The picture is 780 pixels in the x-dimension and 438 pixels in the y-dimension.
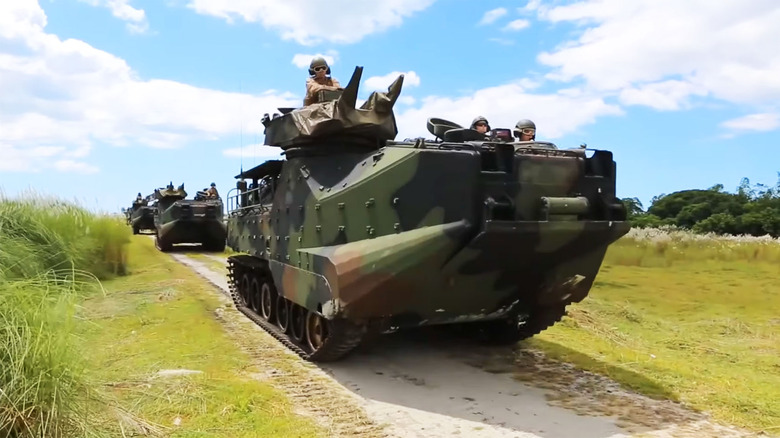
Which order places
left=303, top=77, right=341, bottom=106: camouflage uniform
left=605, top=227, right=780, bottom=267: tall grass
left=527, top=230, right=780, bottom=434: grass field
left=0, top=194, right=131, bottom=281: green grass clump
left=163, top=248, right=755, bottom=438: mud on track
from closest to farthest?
left=163, top=248, right=755, bottom=438: mud on track
left=527, top=230, right=780, bottom=434: grass field
left=0, top=194, right=131, bottom=281: green grass clump
left=303, top=77, right=341, bottom=106: camouflage uniform
left=605, top=227, right=780, bottom=267: tall grass

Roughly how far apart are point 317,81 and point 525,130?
8.35ft

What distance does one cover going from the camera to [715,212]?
128 feet

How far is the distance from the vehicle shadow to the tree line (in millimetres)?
24158

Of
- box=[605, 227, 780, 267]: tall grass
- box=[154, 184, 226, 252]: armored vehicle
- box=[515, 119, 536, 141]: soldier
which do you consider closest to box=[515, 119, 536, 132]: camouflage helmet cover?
box=[515, 119, 536, 141]: soldier

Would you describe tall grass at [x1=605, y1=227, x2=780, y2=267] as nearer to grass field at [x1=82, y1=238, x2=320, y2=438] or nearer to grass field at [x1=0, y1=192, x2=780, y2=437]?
grass field at [x1=0, y1=192, x2=780, y2=437]

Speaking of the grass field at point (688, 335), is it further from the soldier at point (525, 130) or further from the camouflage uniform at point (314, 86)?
the camouflage uniform at point (314, 86)

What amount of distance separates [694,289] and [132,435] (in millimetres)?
12537

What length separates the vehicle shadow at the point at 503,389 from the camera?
5426 millimetres

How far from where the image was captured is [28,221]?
10352mm

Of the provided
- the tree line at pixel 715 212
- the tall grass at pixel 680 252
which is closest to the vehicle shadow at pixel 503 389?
the tall grass at pixel 680 252

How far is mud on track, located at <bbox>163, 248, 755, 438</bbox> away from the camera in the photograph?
17.3ft

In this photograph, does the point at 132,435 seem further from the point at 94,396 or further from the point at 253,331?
the point at 253,331

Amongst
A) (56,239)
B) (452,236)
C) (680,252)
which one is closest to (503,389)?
(452,236)

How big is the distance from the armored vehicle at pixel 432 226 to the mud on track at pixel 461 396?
0.38 metres
